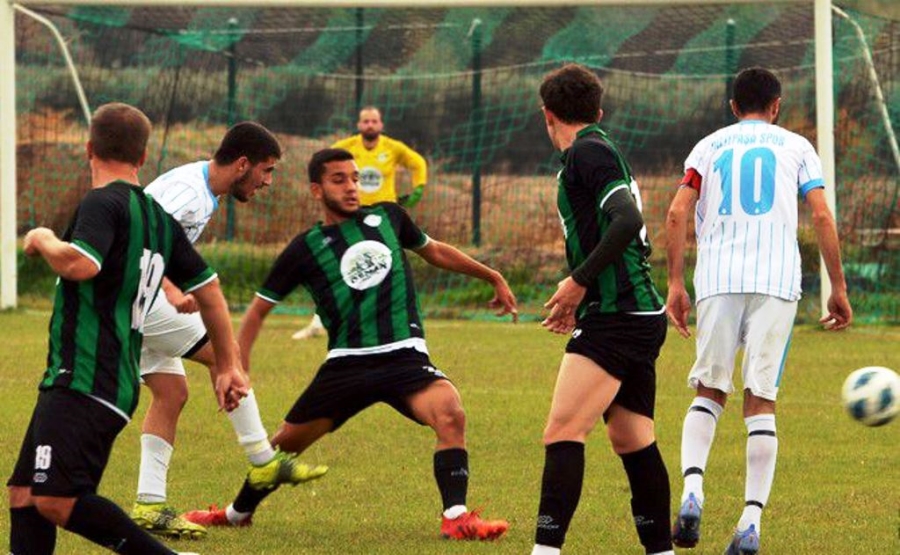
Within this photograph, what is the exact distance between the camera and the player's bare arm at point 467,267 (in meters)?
7.47

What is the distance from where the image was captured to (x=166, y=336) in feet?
24.7

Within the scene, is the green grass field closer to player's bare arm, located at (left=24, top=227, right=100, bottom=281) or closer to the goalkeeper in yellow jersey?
player's bare arm, located at (left=24, top=227, right=100, bottom=281)

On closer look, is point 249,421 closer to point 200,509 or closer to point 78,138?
point 200,509

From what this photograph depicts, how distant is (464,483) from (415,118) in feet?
42.0

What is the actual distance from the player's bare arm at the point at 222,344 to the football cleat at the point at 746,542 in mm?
2000

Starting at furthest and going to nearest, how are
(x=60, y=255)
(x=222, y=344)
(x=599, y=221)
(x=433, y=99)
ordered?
(x=433, y=99) < (x=599, y=221) < (x=222, y=344) < (x=60, y=255)

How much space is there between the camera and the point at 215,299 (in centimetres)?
595

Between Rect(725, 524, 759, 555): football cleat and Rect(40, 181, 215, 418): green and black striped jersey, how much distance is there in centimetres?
237

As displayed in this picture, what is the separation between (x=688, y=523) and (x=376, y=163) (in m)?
9.07

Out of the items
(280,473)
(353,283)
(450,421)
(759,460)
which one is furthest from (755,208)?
(280,473)

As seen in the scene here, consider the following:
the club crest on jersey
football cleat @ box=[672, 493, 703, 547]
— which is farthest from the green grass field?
the club crest on jersey

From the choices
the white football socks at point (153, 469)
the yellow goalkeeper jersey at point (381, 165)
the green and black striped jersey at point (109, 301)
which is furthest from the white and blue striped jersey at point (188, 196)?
the yellow goalkeeper jersey at point (381, 165)

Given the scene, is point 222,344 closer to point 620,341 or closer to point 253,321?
point 253,321

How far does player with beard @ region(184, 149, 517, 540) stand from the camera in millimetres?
7227
